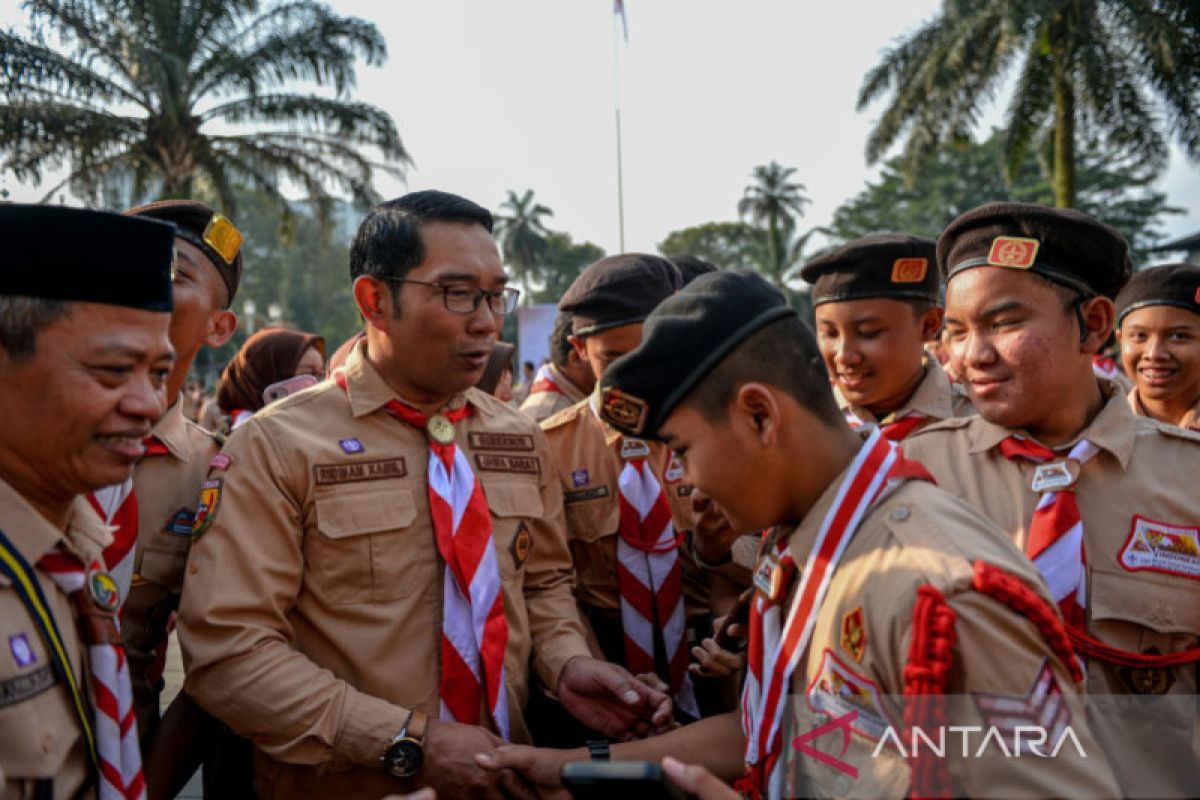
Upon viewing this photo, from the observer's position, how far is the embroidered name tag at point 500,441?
10.5ft

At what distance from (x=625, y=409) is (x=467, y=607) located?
41.8 inches

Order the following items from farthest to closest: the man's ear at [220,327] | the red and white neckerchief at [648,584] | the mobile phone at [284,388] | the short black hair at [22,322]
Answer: the mobile phone at [284,388] < the red and white neckerchief at [648,584] < the man's ear at [220,327] < the short black hair at [22,322]

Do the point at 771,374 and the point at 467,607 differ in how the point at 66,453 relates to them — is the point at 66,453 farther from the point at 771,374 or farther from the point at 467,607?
the point at 771,374

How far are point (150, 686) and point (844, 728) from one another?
7.52ft

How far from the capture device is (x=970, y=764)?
5.42 ft

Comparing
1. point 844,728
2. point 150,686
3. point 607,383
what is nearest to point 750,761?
point 844,728

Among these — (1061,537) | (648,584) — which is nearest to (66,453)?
(648,584)

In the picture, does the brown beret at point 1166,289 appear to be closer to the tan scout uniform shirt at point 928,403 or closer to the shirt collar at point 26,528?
the tan scout uniform shirt at point 928,403

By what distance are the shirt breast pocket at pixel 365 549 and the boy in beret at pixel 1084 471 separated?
1.71m

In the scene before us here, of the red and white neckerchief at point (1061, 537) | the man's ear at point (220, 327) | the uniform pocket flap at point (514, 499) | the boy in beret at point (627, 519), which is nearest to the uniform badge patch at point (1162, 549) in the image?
the red and white neckerchief at point (1061, 537)

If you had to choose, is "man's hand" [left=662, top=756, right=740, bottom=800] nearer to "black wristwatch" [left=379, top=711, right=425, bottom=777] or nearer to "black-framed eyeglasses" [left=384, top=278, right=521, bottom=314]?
"black wristwatch" [left=379, top=711, right=425, bottom=777]

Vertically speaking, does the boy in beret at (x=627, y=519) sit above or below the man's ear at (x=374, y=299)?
below

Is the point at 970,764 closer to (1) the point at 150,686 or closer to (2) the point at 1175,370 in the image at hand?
(1) the point at 150,686

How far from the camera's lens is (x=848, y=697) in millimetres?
1835
